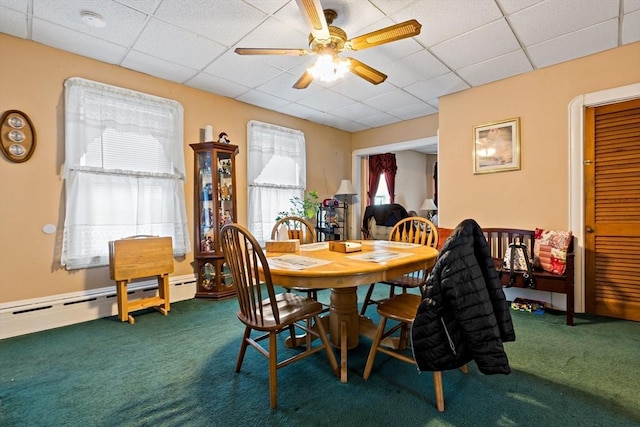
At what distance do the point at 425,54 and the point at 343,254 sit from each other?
2.08 m

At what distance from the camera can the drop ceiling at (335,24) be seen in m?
2.16

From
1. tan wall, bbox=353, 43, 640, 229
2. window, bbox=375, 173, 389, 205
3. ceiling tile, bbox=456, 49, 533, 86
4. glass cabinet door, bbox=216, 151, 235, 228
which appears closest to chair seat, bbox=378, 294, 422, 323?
tan wall, bbox=353, 43, 640, 229

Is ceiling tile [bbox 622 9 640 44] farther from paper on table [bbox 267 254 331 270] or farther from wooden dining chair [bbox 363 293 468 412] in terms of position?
paper on table [bbox 267 254 331 270]

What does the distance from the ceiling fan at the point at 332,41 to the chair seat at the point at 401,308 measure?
1.65 m

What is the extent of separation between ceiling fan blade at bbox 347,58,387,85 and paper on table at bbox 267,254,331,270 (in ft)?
4.97

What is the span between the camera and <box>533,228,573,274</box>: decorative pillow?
2.75 m

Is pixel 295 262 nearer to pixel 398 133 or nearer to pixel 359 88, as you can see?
pixel 359 88

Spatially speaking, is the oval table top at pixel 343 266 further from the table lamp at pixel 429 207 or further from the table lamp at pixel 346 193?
the table lamp at pixel 429 207

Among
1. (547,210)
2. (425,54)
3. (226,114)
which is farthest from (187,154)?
(547,210)

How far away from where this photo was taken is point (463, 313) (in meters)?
1.26

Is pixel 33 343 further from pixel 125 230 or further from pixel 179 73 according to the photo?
pixel 179 73

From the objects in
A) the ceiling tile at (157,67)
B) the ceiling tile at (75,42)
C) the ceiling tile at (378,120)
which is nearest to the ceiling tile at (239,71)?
the ceiling tile at (157,67)

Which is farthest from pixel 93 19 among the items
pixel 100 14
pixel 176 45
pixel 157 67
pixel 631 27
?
pixel 631 27

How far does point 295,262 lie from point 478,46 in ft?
8.29
